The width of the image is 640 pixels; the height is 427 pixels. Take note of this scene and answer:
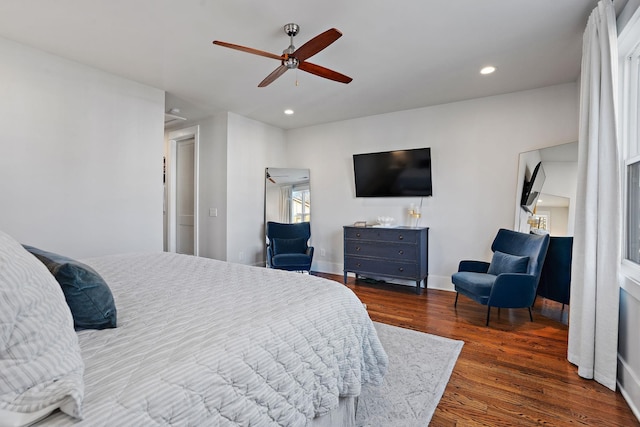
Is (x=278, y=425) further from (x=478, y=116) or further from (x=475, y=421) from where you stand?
(x=478, y=116)

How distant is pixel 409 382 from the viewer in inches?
78.2

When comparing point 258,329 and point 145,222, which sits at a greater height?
point 145,222

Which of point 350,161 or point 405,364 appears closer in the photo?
point 405,364

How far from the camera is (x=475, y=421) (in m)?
1.65

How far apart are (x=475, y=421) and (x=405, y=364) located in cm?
59

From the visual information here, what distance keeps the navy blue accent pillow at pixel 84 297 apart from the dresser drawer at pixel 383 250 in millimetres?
3526

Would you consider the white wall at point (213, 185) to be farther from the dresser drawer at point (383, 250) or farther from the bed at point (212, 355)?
the bed at point (212, 355)

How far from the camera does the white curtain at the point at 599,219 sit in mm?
1956

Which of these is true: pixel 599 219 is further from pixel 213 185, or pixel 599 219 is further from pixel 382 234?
pixel 213 185

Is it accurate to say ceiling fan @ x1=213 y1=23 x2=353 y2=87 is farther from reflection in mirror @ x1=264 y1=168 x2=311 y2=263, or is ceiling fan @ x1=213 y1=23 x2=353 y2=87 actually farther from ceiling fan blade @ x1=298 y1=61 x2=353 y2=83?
reflection in mirror @ x1=264 y1=168 x2=311 y2=263

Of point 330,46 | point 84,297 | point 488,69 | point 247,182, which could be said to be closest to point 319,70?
point 330,46

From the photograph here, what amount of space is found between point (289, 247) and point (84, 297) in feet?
12.4

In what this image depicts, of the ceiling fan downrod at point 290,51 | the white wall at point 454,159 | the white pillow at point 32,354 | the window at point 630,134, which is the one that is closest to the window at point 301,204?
the white wall at point 454,159

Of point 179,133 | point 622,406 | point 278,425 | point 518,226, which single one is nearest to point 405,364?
point 622,406
